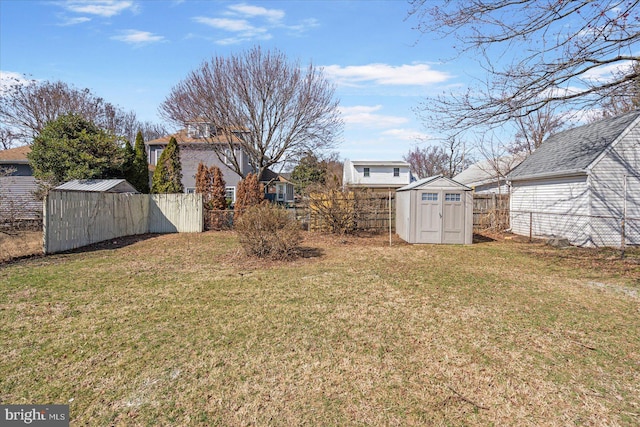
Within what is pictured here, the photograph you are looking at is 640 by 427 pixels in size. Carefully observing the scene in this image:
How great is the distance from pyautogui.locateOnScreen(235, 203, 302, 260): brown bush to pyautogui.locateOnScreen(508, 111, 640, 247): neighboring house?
8605 millimetres

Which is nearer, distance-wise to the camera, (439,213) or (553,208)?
(439,213)

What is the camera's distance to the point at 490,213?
1479cm

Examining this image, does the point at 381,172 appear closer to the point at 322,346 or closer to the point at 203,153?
the point at 203,153

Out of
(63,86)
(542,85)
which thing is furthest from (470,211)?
(63,86)

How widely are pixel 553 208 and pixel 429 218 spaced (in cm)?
482

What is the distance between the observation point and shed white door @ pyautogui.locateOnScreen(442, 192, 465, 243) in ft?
37.3

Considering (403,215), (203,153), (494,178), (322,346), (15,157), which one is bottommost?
(322,346)

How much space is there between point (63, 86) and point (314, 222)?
22107 millimetres

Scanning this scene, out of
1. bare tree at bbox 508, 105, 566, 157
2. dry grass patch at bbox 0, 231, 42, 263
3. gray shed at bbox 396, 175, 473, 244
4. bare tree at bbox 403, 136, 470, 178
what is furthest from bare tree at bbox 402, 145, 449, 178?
dry grass patch at bbox 0, 231, 42, 263

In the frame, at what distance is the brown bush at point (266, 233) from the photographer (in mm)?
8234

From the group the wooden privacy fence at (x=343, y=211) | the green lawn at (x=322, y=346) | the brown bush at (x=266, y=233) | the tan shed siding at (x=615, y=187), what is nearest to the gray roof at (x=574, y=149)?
the tan shed siding at (x=615, y=187)

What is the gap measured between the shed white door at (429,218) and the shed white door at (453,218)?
18 cm

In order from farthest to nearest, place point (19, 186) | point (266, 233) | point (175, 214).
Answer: point (19, 186)
point (175, 214)
point (266, 233)

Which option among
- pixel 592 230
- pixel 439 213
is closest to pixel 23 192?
pixel 439 213
